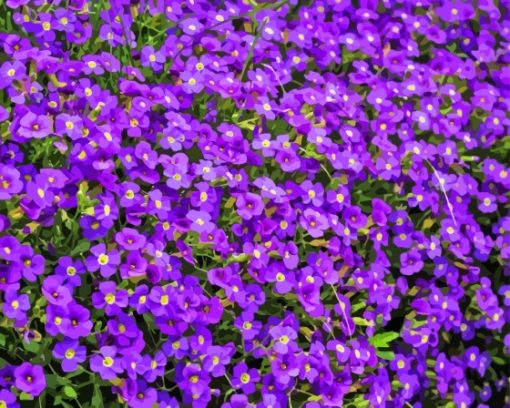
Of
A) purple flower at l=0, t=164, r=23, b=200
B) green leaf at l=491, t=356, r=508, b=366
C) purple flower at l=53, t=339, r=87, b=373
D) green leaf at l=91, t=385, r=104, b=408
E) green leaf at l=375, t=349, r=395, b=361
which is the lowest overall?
green leaf at l=491, t=356, r=508, b=366

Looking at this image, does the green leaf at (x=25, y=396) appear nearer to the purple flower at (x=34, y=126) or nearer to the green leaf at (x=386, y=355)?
the purple flower at (x=34, y=126)

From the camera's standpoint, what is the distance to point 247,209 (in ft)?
8.13

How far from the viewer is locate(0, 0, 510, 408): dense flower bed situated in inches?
90.7

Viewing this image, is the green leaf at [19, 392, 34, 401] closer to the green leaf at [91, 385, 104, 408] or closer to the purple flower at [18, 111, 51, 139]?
the green leaf at [91, 385, 104, 408]

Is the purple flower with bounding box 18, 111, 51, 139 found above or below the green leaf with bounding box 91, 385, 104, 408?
above

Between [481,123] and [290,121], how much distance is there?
2.64 ft

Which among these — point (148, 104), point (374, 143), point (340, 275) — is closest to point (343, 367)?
point (340, 275)

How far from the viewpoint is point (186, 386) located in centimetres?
236

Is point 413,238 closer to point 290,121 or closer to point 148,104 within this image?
point 290,121

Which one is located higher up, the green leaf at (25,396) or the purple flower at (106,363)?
the purple flower at (106,363)

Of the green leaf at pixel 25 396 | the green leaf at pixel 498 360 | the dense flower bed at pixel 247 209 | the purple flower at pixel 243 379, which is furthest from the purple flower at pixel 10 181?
the green leaf at pixel 498 360

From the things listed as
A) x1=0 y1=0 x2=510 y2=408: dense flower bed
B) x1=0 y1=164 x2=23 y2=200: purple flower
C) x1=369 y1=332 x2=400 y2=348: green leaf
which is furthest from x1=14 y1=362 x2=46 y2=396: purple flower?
x1=369 y1=332 x2=400 y2=348: green leaf

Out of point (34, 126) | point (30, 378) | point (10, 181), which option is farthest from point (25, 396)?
point (34, 126)

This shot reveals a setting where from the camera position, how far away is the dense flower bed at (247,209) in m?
2.30
